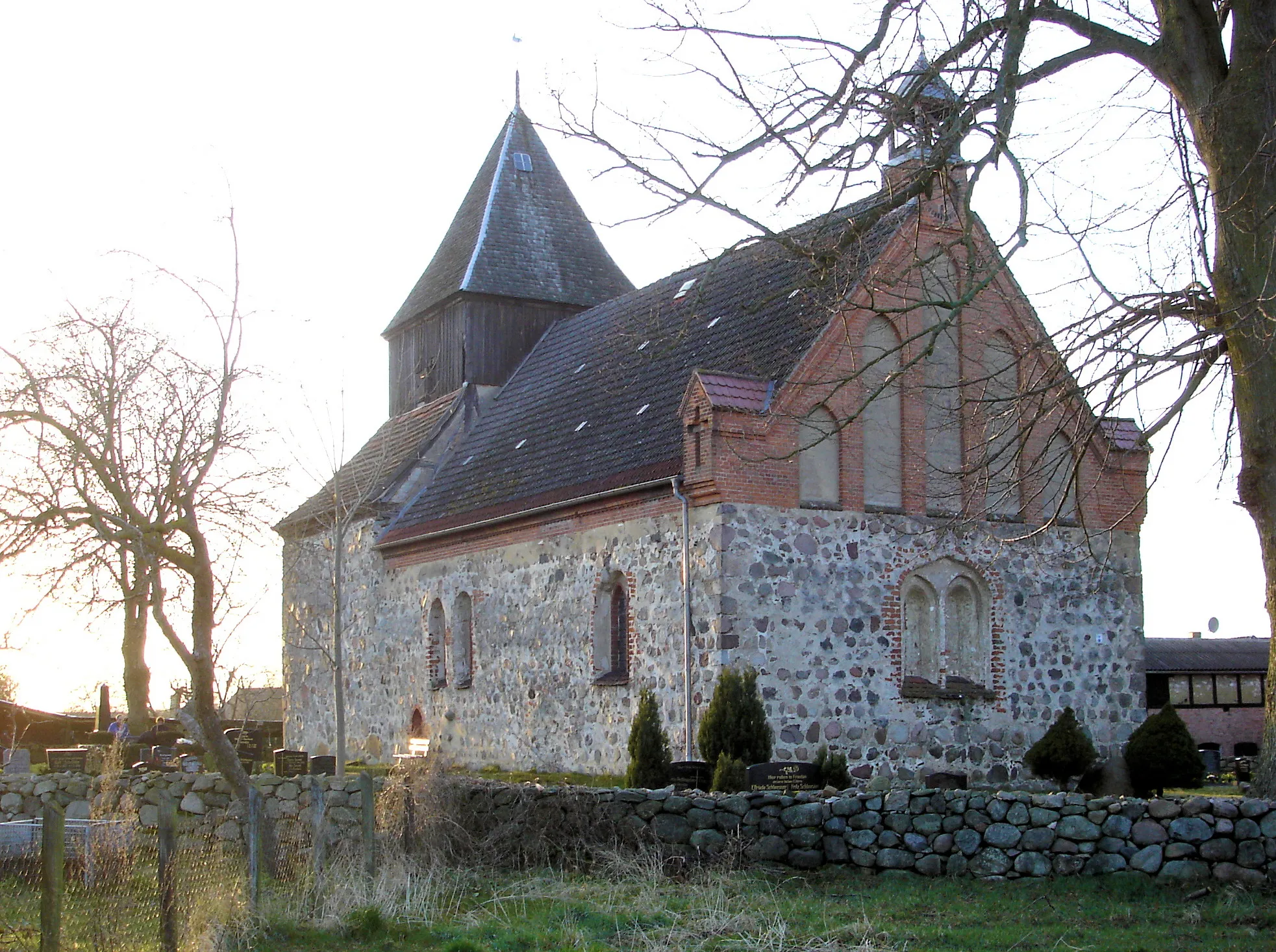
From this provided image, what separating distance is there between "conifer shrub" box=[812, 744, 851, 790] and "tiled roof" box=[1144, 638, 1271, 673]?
2021 centimetres

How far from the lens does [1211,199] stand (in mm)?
11688

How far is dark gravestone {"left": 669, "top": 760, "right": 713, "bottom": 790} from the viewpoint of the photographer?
15.5m

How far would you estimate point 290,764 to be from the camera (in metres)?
20.7

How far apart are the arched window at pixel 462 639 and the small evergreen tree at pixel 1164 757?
10530mm

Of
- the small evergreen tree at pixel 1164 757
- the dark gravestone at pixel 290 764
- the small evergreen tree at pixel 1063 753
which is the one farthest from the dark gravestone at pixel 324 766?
the small evergreen tree at pixel 1164 757

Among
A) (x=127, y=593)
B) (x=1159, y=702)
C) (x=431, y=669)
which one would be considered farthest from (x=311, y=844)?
(x=1159, y=702)

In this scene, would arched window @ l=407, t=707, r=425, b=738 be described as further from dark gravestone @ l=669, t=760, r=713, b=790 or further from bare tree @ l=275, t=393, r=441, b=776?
dark gravestone @ l=669, t=760, r=713, b=790

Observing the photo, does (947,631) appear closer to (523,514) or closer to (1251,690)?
(523,514)

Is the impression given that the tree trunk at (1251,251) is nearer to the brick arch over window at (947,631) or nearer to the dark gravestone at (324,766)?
the brick arch over window at (947,631)

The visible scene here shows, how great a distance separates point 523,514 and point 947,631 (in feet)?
21.8

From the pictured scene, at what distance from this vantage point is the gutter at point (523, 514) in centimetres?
1884

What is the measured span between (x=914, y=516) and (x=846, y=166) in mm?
8466

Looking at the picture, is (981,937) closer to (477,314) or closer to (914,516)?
(914,516)

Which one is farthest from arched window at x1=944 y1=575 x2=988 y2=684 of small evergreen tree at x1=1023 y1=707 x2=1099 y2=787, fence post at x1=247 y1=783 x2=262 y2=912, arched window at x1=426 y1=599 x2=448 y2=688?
fence post at x1=247 y1=783 x2=262 y2=912
